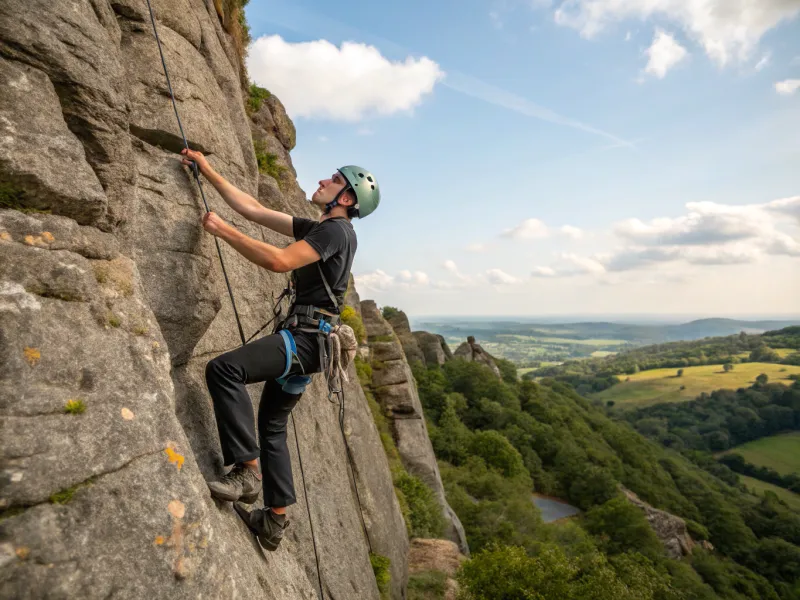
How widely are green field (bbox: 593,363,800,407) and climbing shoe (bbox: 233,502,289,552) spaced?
168011 mm

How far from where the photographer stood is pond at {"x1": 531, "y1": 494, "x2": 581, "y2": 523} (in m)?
56.7

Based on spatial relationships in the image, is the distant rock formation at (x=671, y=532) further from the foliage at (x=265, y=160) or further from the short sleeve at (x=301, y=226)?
the short sleeve at (x=301, y=226)

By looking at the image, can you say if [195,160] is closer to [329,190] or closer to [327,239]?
[329,190]

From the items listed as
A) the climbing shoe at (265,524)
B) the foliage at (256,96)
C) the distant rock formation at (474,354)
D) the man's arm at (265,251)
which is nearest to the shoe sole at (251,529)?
the climbing shoe at (265,524)

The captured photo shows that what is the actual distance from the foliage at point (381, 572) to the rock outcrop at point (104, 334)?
504 centimetres

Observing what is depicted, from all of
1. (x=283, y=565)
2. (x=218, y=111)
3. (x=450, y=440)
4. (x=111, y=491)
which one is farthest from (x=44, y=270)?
(x=450, y=440)

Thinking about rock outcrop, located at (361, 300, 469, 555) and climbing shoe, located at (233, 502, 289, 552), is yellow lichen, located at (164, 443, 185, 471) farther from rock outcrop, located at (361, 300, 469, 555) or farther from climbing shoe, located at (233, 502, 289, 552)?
rock outcrop, located at (361, 300, 469, 555)

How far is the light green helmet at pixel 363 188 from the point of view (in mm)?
5574

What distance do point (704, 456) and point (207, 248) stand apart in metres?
128

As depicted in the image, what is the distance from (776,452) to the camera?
116562 millimetres

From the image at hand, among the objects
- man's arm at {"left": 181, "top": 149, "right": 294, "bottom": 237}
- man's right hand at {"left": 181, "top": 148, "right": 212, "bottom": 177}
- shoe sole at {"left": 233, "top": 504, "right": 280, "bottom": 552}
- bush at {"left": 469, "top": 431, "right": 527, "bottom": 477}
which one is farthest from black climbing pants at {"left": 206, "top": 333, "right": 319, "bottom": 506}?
bush at {"left": 469, "top": 431, "right": 527, "bottom": 477}

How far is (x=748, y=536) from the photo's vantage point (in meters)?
65.6

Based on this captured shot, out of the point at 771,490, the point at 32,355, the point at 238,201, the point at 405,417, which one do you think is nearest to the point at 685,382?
the point at 771,490

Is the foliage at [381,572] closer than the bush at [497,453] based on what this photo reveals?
Yes
